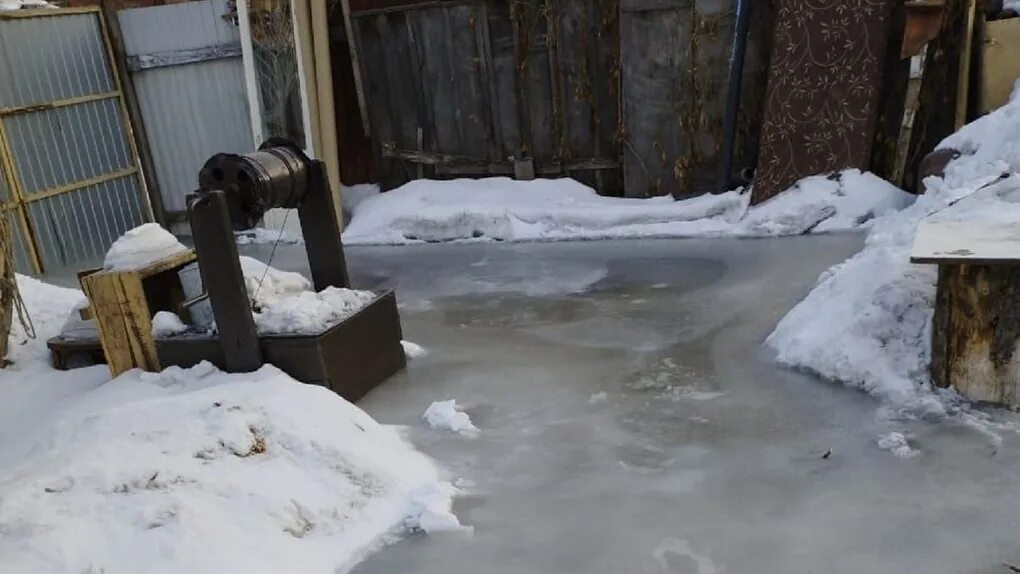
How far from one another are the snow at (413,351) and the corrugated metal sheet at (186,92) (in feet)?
14.8

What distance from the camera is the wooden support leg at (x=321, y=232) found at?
4.21 m

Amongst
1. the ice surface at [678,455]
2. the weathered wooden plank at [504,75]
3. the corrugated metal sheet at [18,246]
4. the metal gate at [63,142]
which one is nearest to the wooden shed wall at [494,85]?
the weathered wooden plank at [504,75]

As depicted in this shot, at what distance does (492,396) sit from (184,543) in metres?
1.65

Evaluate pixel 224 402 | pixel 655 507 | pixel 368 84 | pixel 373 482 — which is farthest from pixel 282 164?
pixel 368 84

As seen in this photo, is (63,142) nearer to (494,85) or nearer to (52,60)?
(52,60)

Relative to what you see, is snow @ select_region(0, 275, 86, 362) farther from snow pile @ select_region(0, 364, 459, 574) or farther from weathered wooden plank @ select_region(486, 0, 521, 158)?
weathered wooden plank @ select_region(486, 0, 521, 158)

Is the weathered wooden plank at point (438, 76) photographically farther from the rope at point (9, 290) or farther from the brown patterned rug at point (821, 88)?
the rope at point (9, 290)

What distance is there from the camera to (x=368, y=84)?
27.1 ft

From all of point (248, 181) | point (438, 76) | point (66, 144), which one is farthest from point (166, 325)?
point (66, 144)

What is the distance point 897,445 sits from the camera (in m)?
3.06

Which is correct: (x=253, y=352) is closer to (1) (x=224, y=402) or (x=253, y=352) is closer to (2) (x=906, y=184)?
(1) (x=224, y=402)

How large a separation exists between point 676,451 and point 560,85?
4.83 metres

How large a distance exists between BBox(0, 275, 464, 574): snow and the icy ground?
18 centimetres

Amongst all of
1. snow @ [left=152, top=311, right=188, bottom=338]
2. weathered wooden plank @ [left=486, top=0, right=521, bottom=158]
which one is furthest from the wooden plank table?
weathered wooden plank @ [left=486, top=0, right=521, bottom=158]
